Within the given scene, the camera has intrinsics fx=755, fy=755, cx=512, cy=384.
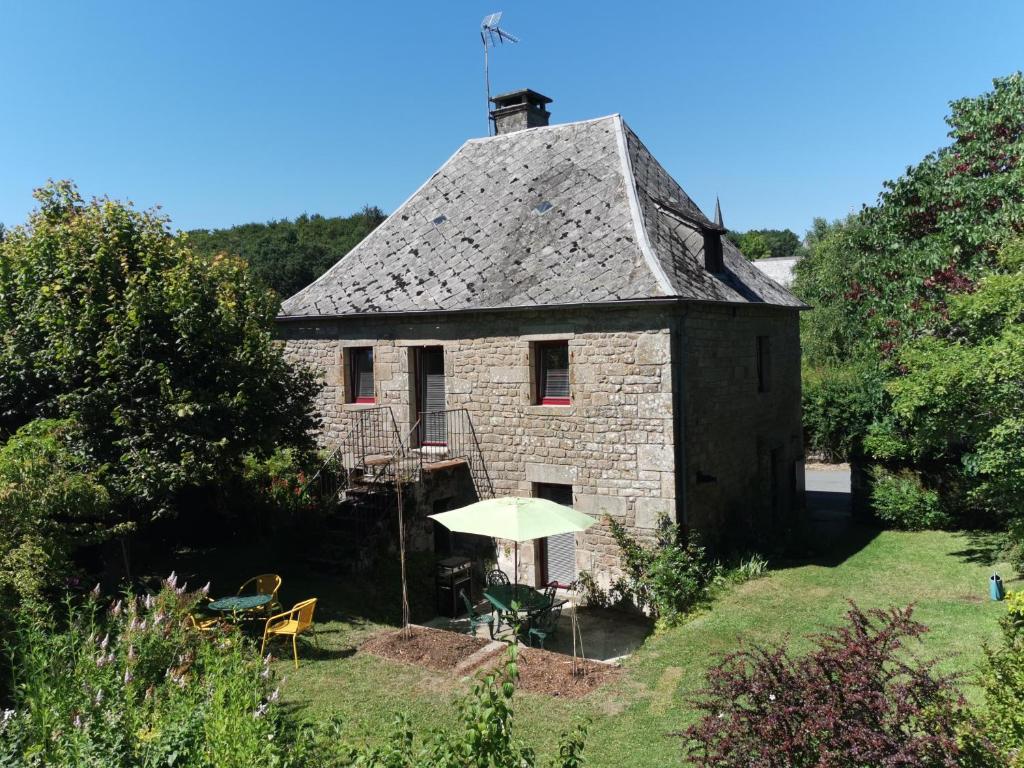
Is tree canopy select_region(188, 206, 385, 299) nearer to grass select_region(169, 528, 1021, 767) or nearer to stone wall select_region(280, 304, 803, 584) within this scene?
stone wall select_region(280, 304, 803, 584)

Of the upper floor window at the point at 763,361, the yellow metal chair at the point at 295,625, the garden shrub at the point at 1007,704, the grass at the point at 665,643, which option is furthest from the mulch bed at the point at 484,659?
the upper floor window at the point at 763,361

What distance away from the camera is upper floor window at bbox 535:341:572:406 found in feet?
46.0

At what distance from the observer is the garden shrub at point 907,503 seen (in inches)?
665

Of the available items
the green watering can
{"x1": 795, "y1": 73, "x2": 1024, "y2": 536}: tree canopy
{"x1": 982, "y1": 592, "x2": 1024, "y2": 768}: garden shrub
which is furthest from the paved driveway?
{"x1": 982, "y1": 592, "x2": 1024, "y2": 768}: garden shrub

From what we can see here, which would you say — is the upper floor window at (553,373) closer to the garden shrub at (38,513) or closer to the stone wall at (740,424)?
the stone wall at (740,424)

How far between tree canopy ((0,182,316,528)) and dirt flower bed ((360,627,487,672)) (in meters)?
3.51

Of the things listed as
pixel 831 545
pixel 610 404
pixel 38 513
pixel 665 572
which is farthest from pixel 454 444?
pixel 831 545

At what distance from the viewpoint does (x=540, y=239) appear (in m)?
15.1

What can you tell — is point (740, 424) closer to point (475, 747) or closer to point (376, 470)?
point (376, 470)

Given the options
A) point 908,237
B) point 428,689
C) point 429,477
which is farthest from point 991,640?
point 908,237

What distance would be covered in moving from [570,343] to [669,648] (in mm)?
5474

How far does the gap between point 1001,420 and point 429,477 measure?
9.64 meters

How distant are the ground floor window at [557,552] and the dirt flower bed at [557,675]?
11.8 ft

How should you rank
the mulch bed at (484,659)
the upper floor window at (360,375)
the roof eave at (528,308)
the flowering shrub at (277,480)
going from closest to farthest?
the mulch bed at (484,659) → the roof eave at (528,308) → the flowering shrub at (277,480) → the upper floor window at (360,375)
